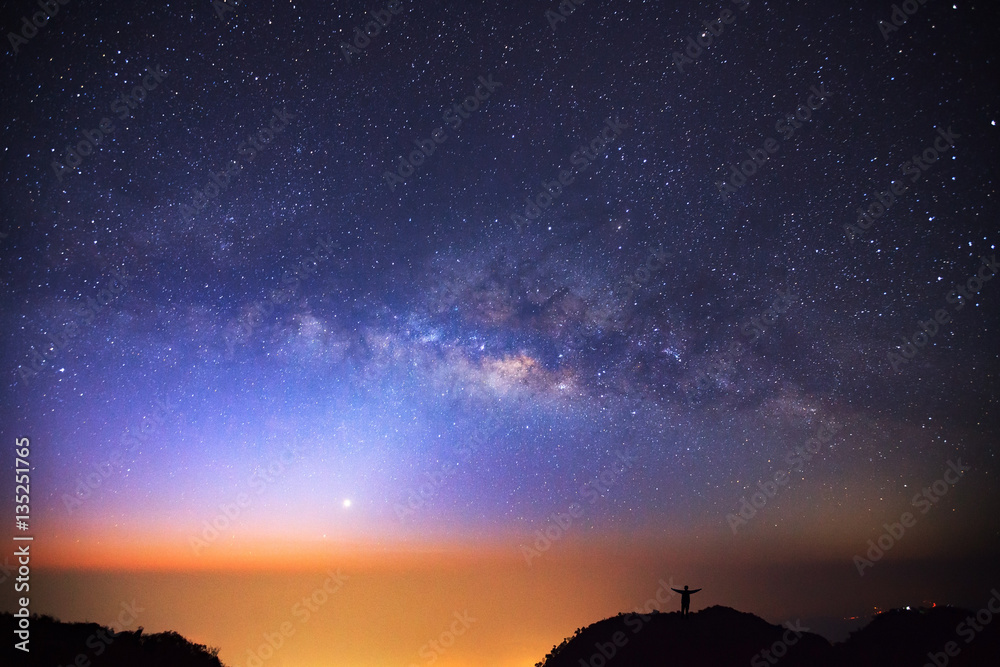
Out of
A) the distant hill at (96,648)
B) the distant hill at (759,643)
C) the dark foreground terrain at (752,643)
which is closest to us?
the distant hill at (96,648)

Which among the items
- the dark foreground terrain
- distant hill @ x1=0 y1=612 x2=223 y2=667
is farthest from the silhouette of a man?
distant hill @ x1=0 y1=612 x2=223 y2=667

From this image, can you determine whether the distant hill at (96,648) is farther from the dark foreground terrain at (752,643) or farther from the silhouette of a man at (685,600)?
the silhouette of a man at (685,600)

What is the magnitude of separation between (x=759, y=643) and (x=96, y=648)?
66.4 feet

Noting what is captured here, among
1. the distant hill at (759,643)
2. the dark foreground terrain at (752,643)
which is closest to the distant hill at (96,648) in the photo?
the dark foreground terrain at (752,643)

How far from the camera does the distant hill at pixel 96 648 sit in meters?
11.5

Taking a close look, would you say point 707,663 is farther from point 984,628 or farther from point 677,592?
point 984,628

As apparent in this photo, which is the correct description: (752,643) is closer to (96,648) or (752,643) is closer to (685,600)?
(685,600)

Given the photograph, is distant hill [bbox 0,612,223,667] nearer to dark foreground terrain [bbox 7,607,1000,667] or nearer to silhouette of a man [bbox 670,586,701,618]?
dark foreground terrain [bbox 7,607,1000,667]

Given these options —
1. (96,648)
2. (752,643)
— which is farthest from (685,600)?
(96,648)

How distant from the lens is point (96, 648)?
12422 millimetres

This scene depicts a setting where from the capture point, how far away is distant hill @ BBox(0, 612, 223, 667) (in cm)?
1147

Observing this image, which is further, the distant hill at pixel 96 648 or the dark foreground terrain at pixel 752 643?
the dark foreground terrain at pixel 752 643

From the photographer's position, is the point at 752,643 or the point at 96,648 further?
the point at 752,643

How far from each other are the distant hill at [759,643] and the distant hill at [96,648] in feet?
39.3
